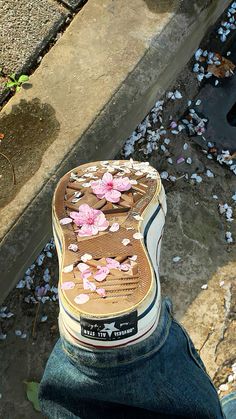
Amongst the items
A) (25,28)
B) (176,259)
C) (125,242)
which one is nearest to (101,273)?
(125,242)

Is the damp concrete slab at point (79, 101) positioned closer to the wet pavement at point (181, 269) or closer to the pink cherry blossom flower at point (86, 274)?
the wet pavement at point (181, 269)

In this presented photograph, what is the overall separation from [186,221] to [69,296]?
1035 mm

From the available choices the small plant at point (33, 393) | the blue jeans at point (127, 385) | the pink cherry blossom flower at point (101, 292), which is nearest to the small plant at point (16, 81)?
the pink cherry blossom flower at point (101, 292)

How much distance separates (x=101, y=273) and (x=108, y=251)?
100mm

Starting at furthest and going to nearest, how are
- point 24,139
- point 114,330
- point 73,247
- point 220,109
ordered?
point 220,109, point 24,139, point 73,247, point 114,330

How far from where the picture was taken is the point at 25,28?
2.66 metres

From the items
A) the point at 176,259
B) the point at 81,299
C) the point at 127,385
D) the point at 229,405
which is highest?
the point at 81,299

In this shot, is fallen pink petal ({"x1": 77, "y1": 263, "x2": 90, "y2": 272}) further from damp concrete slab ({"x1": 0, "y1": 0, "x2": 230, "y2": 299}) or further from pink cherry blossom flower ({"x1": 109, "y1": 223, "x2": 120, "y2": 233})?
damp concrete slab ({"x1": 0, "y1": 0, "x2": 230, "y2": 299})

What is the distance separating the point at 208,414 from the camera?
6.56 ft

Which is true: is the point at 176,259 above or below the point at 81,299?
below

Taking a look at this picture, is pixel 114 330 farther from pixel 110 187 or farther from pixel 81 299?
pixel 110 187

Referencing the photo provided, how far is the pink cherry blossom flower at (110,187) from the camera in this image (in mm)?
2216

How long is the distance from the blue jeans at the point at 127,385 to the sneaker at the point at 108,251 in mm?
48

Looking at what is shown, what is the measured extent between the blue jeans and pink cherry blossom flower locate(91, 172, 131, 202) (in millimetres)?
495
